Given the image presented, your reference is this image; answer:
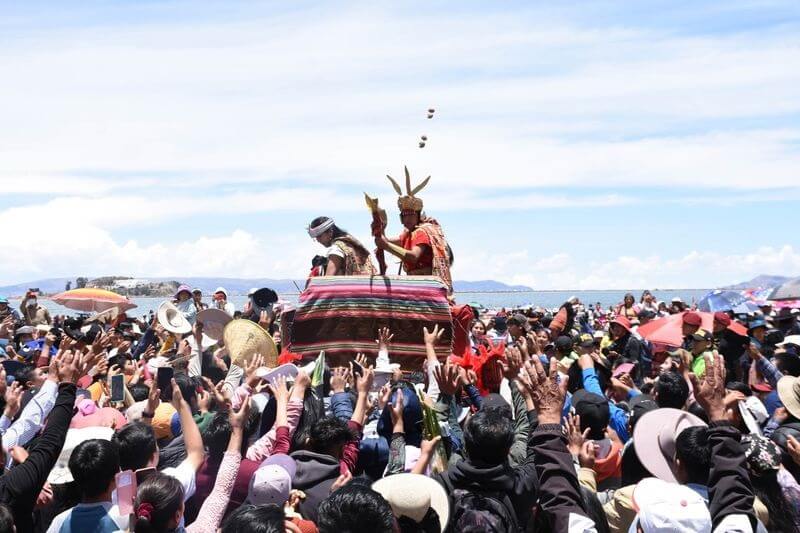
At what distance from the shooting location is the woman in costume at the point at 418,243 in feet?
27.3

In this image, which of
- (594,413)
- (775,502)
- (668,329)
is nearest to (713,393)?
(775,502)

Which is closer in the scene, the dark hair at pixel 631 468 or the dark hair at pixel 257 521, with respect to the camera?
the dark hair at pixel 257 521

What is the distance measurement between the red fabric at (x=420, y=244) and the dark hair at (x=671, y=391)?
313 centimetres

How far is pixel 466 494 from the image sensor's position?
3.64 m

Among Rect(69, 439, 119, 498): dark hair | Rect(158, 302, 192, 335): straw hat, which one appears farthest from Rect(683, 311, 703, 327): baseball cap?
Rect(69, 439, 119, 498): dark hair

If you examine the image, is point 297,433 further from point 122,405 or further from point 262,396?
point 122,405

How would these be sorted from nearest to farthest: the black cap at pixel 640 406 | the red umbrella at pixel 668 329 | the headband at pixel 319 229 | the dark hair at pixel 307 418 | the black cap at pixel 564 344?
the dark hair at pixel 307 418
the black cap at pixel 640 406
the headband at pixel 319 229
the black cap at pixel 564 344
the red umbrella at pixel 668 329

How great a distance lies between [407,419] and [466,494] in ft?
4.12

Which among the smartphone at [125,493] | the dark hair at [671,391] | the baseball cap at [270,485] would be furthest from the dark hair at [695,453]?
the smartphone at [125,493]

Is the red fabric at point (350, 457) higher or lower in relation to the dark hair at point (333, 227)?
lower

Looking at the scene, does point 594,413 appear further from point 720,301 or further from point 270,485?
point 720,301

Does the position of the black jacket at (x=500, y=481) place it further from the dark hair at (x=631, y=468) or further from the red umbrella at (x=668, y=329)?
the red umbrella at (x=668, y=329)

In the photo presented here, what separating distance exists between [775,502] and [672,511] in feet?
2.85

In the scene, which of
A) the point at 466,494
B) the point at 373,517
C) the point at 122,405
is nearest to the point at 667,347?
the point at 122,405
